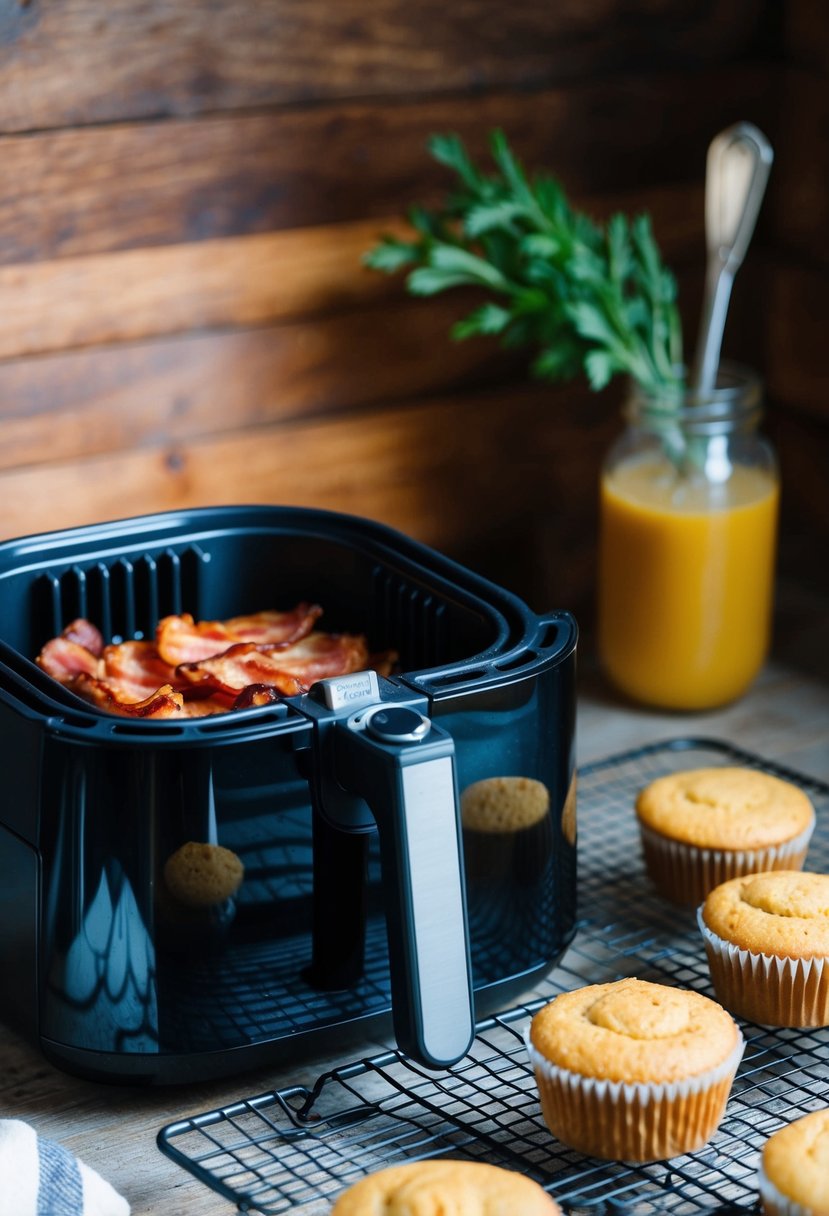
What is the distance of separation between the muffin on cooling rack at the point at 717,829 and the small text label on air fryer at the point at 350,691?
1.14ft

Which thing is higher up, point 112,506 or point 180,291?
point 180,291

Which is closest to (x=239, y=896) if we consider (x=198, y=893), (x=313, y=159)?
(x=198, y=893)

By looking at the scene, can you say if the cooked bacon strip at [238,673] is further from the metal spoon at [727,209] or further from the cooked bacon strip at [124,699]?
the metal spoon at [727,209]

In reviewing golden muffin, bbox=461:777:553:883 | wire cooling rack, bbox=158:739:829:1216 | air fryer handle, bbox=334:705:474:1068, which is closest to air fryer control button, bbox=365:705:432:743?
air fryer handle, bbox=334:705:474:1068

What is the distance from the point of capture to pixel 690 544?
58.6 inches

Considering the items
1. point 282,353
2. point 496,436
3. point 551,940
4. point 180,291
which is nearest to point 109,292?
point 180,291

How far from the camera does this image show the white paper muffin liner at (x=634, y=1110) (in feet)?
2.89

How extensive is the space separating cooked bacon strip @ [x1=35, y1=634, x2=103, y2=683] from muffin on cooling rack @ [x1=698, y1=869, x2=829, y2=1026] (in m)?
0.45

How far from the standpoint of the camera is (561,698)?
3.40 feet

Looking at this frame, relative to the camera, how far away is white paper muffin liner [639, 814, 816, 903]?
1170 mm

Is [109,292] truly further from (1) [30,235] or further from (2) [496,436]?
(2) [496,436]

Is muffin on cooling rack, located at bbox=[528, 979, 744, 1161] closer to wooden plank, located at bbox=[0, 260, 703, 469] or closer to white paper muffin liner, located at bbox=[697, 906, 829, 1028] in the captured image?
white paper muffin liner, located at bbox=[697, 906, 829, 1028]

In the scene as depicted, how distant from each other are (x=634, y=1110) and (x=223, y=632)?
0.47 m

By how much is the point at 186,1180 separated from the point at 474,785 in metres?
0.28
